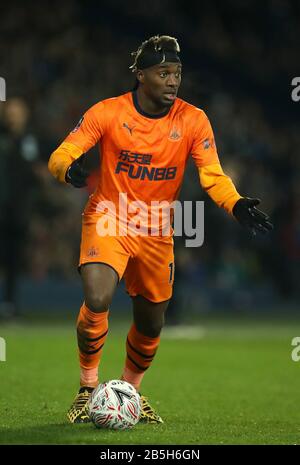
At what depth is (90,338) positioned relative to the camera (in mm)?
6383

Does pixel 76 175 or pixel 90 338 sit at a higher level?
pixel 76 175

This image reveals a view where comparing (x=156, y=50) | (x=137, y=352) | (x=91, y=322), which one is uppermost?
(x=156, y=50)

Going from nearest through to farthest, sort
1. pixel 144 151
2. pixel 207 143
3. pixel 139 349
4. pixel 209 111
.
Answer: pixel 144 151 < pixel 207 143 < pixel 139 349 < pixel 209 111

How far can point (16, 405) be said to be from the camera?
714 centimetres

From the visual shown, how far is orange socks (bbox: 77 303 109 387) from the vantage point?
20.7 ft

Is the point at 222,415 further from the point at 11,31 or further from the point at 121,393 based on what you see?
the point at 11,31

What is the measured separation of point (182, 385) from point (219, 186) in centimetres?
268

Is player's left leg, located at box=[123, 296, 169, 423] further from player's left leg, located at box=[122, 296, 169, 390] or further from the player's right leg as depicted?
the player's right leg

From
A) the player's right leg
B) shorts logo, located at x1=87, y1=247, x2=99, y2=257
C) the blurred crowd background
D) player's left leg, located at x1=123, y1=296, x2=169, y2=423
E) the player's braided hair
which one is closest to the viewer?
the player's right leg

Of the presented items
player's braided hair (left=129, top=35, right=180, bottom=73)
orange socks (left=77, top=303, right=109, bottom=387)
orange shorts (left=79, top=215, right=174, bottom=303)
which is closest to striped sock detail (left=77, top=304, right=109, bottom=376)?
orange socks (left=77, top=303, right=109, bottom=387)

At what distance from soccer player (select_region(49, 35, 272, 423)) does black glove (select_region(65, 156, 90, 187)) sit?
17 cm

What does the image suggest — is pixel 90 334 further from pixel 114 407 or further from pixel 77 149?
pixel 77 149

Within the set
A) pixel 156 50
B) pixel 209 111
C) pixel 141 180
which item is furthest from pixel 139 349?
pixel 209 111
